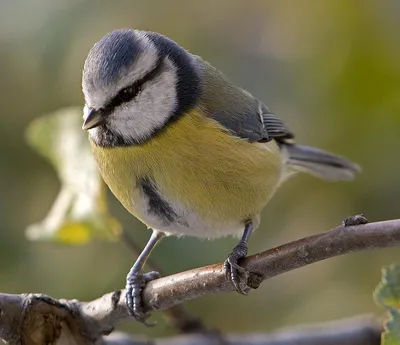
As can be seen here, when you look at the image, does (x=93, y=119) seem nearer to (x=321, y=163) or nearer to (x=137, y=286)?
(x=137, y=286)

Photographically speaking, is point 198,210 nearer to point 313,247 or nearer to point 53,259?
point 313,247

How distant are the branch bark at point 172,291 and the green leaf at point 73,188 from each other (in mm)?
139

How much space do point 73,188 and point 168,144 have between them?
240 mm

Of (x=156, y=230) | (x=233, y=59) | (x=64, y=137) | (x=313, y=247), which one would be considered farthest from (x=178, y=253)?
(x=313, y=247)

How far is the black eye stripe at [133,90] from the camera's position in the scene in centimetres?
100

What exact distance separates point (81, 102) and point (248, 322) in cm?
65

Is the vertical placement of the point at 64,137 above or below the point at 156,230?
above

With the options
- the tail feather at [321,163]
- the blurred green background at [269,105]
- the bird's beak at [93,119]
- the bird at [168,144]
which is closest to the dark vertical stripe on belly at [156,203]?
the bird at [168,144]

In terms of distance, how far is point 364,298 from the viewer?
1.46 meters

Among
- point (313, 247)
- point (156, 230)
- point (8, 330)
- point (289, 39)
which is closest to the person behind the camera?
point (313, 247)

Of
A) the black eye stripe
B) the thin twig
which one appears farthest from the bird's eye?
the thin twig

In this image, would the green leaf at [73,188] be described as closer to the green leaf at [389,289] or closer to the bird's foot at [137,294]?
the bird's foot at [137,294]

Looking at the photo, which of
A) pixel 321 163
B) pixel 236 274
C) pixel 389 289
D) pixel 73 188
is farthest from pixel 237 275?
pixel 321 163

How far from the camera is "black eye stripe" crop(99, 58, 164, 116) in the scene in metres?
1.00
